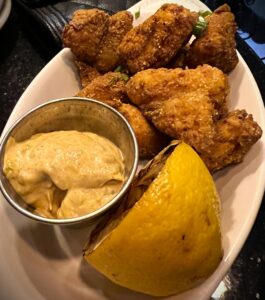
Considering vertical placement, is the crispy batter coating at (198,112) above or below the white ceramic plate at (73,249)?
above

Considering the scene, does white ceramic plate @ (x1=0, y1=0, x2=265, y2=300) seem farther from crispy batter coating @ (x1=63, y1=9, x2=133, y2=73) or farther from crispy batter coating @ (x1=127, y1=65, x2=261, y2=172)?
crispy batter coating @ (x1=63, y1=9, x2=133, y2=73)

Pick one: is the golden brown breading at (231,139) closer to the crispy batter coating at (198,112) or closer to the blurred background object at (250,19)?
the crispy batter coating at (198,112)

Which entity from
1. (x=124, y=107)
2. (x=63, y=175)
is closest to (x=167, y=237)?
(x=63, y=175)

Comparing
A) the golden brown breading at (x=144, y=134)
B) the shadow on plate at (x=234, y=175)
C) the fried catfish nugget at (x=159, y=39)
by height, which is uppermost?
the fried catfish nugget at (x=159, y=39)

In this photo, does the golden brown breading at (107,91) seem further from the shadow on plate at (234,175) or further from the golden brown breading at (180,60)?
the shadow on plate at (234,175)

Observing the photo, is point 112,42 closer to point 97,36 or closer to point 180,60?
point 97,36

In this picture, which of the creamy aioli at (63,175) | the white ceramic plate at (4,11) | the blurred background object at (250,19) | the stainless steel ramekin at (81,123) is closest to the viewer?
the creamy aioli at (63,175)

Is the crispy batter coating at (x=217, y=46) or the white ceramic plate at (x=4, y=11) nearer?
the crispy batter coating at (x=217, y=46)

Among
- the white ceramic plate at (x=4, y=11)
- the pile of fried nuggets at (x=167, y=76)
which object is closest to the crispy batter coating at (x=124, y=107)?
the pile of fried nuggets at (x=167, y=76)

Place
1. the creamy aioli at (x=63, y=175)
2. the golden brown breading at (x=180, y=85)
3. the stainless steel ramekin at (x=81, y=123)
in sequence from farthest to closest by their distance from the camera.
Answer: the golden brown breading at (x=180, y=85), the stainless steel ramekin at (x=81, y=123), the creamy aioli at (x=63, y=175)
